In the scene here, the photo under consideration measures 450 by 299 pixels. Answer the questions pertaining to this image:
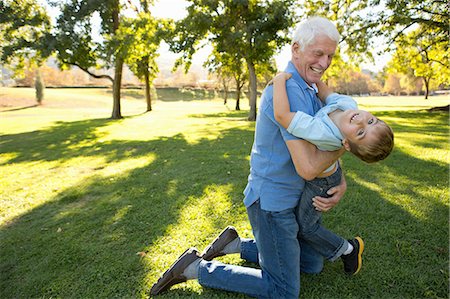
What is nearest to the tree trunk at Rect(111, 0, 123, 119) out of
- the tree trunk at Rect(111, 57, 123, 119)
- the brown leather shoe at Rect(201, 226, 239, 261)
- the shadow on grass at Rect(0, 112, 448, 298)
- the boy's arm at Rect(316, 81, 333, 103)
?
the tree trunk at Rect(111, 57, 123, 119)

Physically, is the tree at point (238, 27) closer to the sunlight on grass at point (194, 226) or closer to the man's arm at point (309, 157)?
the sunlight on grass at point (194, 226)

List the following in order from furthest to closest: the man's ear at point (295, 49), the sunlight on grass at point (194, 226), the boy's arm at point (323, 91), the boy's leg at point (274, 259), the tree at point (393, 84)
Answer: the tree at point (393, 84)
the sunlight on grass at point (194, 226)
the boy's arm at point (323, 91)
the boy's leg at point (274, 259)
the man's ear at point (295, 49)

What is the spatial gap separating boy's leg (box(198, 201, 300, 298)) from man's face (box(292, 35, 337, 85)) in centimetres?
103

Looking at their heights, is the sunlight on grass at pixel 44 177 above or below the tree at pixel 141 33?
below

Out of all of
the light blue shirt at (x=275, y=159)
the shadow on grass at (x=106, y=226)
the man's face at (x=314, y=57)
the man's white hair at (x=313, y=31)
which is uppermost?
the man's white hair at (x=313, y=31)

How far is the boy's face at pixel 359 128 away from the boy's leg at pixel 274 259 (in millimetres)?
715

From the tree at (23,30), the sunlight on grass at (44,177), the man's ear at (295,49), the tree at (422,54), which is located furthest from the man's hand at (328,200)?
the tree at (23,30)

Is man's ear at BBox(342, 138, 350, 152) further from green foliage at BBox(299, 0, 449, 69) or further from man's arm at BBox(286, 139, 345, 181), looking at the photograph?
green foliage at BBox(299, 0, 449, 69)

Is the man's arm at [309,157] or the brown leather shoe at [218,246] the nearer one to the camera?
the man's arm at [309,157]

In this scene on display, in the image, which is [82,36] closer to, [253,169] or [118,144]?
[118,144]

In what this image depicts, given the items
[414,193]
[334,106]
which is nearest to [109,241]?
[334,106]

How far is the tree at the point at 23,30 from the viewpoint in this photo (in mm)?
15961

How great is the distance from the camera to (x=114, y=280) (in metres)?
2.84

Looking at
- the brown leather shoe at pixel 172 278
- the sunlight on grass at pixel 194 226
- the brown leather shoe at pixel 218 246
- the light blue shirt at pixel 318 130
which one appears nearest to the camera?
the light blue shirt at pixel 318 130
